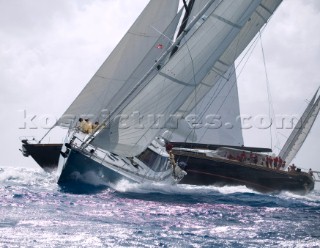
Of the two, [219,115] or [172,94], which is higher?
[219,115]

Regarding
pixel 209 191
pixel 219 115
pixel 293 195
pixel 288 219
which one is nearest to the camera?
pixel 288 219

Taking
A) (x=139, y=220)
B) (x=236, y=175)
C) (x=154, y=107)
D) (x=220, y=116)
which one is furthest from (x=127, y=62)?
(x=139, y=220)

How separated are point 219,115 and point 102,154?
50.2 ft

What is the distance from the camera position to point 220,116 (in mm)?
34125

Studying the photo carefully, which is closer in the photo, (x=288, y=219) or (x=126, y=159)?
(x=288, y=219)

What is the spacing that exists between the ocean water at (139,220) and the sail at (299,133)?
606 inches

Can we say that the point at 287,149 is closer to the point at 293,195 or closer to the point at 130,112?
the point at 293,195

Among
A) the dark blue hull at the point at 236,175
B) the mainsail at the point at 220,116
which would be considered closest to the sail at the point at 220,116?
the mainsail at the point at 220,116

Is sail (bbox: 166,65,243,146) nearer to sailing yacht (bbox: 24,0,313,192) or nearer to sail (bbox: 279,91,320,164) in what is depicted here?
sailing yacht (bbox: 24,0,313,192)

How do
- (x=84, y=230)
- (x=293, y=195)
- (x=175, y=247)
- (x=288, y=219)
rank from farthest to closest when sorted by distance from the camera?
(x=293, y=195), (x=288, y=219), (x=84, y=230), (x=175, y=247)

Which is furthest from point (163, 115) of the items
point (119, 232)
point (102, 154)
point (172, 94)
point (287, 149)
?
point (287, 149)

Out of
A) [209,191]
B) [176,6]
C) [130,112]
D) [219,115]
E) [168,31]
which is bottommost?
[209,191]

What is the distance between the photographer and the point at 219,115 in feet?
112

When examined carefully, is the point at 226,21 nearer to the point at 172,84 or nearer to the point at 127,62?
the point at 172,84
